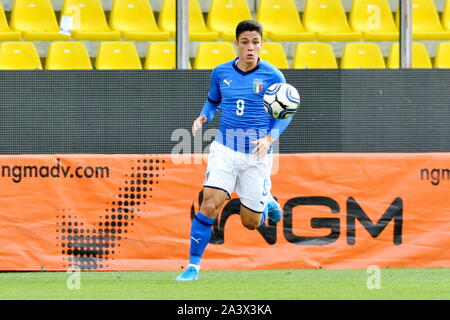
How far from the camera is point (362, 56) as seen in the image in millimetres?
12938

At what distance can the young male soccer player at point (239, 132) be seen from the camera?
8.48 metres

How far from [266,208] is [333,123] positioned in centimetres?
285

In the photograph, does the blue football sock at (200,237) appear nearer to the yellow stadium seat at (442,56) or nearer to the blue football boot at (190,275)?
the blue football boot at (190,275)

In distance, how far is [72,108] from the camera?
1145 cm

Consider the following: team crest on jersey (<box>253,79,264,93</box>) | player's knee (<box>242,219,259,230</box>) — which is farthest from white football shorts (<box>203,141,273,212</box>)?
team crest on jersey (<box>253,79,264,93</box>)

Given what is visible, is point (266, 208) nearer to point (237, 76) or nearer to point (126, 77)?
point (237, 76)

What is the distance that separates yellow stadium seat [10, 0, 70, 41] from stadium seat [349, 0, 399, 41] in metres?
4.02

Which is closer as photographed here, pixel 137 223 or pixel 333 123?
pixel 137 223

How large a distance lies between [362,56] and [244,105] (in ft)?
15.6

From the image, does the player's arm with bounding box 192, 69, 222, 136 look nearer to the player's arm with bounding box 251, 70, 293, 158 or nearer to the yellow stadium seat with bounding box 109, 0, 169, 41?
the player's arm with bounding box 251, 70, 293, 158

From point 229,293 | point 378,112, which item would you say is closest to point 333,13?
point 378,112

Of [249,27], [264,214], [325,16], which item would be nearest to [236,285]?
[264,214]

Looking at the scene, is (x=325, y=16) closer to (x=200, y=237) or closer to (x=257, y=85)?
Answer: (x=257, y=85)

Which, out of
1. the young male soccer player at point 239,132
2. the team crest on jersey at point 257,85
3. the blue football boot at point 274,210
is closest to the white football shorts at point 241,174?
the young male soccer player at point 239,132
